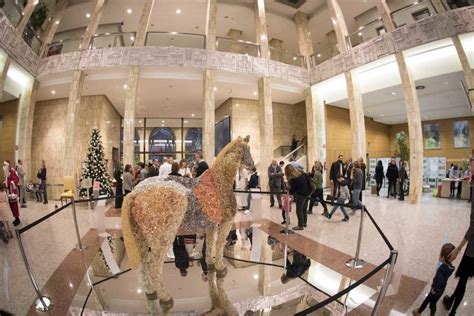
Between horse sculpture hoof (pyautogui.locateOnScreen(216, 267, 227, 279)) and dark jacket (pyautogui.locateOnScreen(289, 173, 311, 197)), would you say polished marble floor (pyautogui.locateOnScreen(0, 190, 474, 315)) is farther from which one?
dark jacket (pyautogui.locateOnScreen(289, 173, 311, 197))

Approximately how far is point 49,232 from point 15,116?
31.1ft

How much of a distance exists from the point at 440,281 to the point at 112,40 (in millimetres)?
13211

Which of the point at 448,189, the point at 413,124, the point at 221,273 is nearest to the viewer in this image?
the point at 221,273

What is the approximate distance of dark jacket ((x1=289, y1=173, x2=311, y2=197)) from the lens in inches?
232

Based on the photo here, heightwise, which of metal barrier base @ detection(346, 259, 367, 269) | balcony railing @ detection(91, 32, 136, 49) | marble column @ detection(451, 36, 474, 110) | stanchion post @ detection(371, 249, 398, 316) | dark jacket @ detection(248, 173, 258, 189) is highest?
balcony railing @ detection(91, 32, 136, 49)

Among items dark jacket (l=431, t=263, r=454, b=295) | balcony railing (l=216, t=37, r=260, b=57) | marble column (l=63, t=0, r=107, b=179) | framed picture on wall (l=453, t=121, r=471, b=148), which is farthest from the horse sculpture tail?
Result: framed picture on wall (l=453, t=121, r=471, b=148)

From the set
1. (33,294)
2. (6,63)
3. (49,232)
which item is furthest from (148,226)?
(6,63)

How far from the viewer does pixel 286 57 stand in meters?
13.7

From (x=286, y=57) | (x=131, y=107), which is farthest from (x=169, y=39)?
(x=286, y=57)

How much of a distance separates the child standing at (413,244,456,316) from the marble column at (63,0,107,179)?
40.3 feet

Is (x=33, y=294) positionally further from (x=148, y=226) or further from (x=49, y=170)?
(x=49, y=170)

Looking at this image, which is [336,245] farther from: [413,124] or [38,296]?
[413,124]

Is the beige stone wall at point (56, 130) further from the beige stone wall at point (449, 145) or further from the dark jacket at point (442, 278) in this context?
the beige stone wall at point (449, 145)

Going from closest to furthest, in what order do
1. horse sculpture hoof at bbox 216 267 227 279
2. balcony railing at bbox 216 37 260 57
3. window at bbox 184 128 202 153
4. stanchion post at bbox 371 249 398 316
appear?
stanchion post at bbox 371 249 398 316 < horse sculpture hoof at bbox 216 267 227 279 < balcony railing at bbox 216 37 260 57 < window at bbox 184 128 202 153
